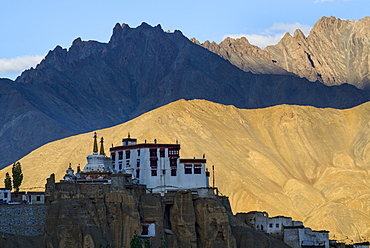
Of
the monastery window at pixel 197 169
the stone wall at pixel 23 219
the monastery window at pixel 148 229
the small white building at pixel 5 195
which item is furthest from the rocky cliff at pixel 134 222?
the small white building at pixel 5 195

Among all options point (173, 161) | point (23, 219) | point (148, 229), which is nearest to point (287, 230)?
point (173, 161)

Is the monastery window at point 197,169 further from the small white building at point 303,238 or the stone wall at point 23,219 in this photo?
the stone wall at point 23,219

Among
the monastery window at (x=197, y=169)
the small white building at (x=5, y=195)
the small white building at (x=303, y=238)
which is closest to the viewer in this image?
the small white building at (x=5, y=195)

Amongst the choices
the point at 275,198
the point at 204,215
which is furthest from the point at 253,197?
the point at 204,215

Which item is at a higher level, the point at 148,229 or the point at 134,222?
the point at 134,222

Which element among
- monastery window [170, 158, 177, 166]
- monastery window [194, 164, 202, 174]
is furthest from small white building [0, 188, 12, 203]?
monastery window [194, 164, 202, 174]

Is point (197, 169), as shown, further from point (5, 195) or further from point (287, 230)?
point (5, 195)

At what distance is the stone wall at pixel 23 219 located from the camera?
259ft

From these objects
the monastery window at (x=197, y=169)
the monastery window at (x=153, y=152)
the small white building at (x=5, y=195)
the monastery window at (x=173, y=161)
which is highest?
the monastery window at (x=153, y=152)

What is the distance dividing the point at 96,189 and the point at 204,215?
15369 mm

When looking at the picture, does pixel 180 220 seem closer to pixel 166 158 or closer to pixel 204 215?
pixel 204 215

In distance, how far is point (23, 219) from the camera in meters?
80.3

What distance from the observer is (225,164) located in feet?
637

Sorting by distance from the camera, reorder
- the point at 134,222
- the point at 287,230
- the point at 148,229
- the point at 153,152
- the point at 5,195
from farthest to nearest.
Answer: the point at 287,230
the point at 153,152
the point at 148,229
the point at 5,195
the point at 134,222
